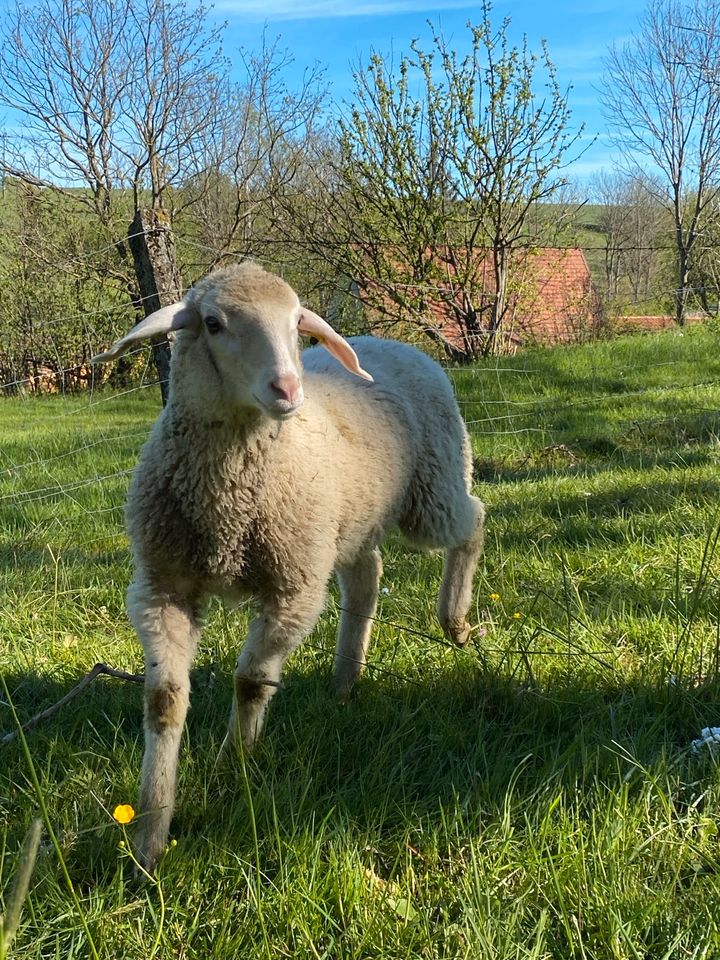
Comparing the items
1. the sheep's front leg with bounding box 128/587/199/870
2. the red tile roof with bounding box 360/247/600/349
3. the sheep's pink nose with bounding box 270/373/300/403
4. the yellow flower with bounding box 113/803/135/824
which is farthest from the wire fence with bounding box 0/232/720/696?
the red tile roof with bounding box 360/247/600/349

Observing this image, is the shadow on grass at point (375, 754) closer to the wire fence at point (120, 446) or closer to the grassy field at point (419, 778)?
the grassy field at point (419, 778)

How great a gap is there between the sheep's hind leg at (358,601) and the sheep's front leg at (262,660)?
22.5 inches

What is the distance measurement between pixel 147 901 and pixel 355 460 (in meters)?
1.42

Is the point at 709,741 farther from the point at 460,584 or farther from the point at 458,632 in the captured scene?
the point at 460,584

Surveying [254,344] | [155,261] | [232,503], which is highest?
[155,261]

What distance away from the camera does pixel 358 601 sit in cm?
295

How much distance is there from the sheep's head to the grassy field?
765 mm

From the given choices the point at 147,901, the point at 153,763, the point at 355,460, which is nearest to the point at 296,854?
the point at 147,901

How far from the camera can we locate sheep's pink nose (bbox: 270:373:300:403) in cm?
184

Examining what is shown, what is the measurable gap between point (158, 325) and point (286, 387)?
0.45m

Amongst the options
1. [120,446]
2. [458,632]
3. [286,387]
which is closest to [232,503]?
[286,387]

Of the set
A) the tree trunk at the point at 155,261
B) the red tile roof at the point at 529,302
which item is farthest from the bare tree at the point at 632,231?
the tree trunk at the point at 155,261

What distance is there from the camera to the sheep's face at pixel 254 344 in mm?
1857

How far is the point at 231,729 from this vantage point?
2.02 metres
